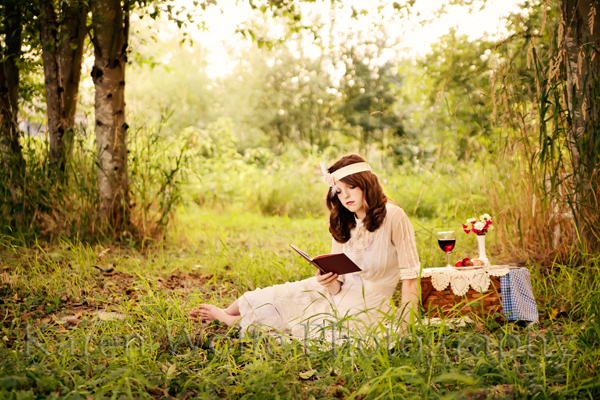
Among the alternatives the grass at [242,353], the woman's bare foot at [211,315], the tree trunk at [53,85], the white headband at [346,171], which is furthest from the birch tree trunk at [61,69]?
the white headband at [346,171]

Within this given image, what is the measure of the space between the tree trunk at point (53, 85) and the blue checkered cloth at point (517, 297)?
4367 mm

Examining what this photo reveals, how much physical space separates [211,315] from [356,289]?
91cm

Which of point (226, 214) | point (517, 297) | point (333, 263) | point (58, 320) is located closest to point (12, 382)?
point (58, 320)

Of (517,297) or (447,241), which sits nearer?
(517,297)

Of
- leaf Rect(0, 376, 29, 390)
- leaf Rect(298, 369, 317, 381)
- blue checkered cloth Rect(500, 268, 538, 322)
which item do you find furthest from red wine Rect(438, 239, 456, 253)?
leaf Rect(0, 376, 29, 390)

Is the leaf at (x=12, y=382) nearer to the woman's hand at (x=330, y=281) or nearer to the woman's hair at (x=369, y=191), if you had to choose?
the woman's hand at (x=330, y=281)

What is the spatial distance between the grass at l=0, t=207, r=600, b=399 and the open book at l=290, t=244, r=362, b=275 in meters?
0.41

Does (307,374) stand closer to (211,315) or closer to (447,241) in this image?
(211,315)

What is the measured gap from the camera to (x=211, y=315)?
294cm

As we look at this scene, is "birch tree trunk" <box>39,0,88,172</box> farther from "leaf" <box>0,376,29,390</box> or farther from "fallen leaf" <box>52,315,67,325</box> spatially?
"leaf" <box>0,376,29,390</box>

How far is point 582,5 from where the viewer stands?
11.1 feet

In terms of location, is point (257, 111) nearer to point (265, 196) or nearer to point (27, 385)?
point (265, 196)

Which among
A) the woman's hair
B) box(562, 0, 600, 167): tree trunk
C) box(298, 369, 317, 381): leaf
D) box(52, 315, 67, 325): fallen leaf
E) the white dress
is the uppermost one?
box(562, 0, 600, 167): tree trunk

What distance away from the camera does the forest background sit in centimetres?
204
